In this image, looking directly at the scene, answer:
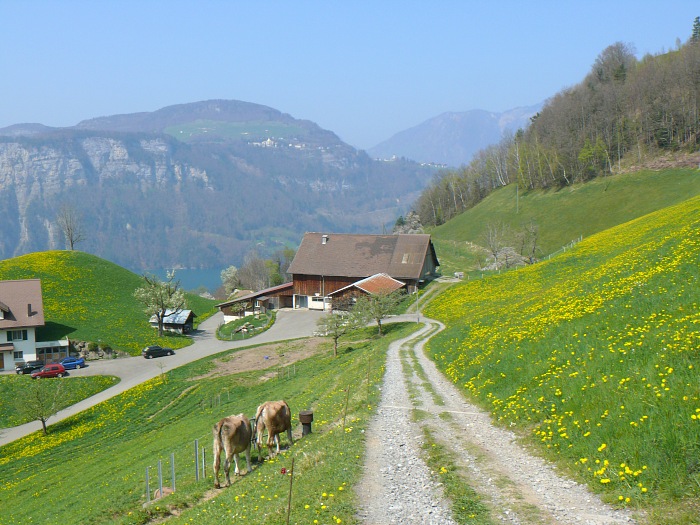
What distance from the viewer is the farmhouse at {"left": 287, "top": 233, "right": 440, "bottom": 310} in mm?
90312

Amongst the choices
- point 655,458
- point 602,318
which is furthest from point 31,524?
point 602,318

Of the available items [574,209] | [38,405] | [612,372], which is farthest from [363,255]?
[612,372]

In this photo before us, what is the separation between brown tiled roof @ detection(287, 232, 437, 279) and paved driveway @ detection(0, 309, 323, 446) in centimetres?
757

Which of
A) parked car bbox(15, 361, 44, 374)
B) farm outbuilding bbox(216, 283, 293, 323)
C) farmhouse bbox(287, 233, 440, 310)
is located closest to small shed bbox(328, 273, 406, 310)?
farmhouse bbox(287, 233, 440, 310)

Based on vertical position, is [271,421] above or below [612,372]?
below

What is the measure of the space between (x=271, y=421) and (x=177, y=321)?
68.5 m

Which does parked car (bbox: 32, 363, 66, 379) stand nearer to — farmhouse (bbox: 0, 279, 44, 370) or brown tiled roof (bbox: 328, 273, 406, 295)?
farmhouse (bbox: 0, 279, 44, 370)

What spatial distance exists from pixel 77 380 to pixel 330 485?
175ft

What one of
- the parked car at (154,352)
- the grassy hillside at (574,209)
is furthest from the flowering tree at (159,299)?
the grassy hillside at (574,209)

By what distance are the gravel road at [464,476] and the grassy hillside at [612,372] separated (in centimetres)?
72

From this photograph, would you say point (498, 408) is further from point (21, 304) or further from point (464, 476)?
point (21, 304)

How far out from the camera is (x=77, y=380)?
6141 centimetres

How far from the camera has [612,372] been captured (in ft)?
64.7

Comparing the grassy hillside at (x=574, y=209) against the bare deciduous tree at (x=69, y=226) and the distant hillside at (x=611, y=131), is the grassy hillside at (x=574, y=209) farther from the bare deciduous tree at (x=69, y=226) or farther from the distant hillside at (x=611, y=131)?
the bare deciduous tree at (x=69, y=226)
